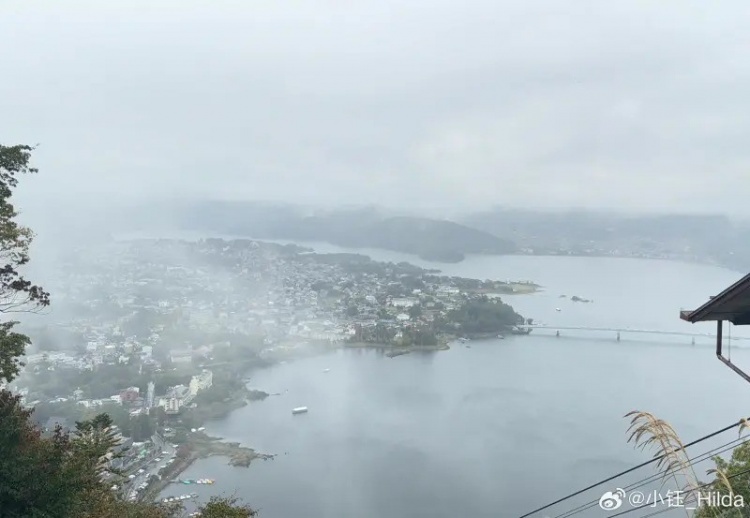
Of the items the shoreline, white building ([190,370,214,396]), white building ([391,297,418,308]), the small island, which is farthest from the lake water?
white building ([391,297,418,308])

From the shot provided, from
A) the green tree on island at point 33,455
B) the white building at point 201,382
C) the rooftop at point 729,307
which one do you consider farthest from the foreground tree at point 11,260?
the white building at point 201,382

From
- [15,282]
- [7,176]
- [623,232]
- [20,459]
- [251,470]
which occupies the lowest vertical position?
[251,470]

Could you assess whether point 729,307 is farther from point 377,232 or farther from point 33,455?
point 377,232

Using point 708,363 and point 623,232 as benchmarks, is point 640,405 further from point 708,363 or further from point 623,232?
point 623,232

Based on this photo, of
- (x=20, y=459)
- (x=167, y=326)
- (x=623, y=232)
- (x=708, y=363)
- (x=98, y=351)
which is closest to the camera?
(x=20, y=459)

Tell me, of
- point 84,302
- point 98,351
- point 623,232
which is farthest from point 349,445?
point 623,232

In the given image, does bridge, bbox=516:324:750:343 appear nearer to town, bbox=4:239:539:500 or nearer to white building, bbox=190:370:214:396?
town, bbox=4:239:539:500
